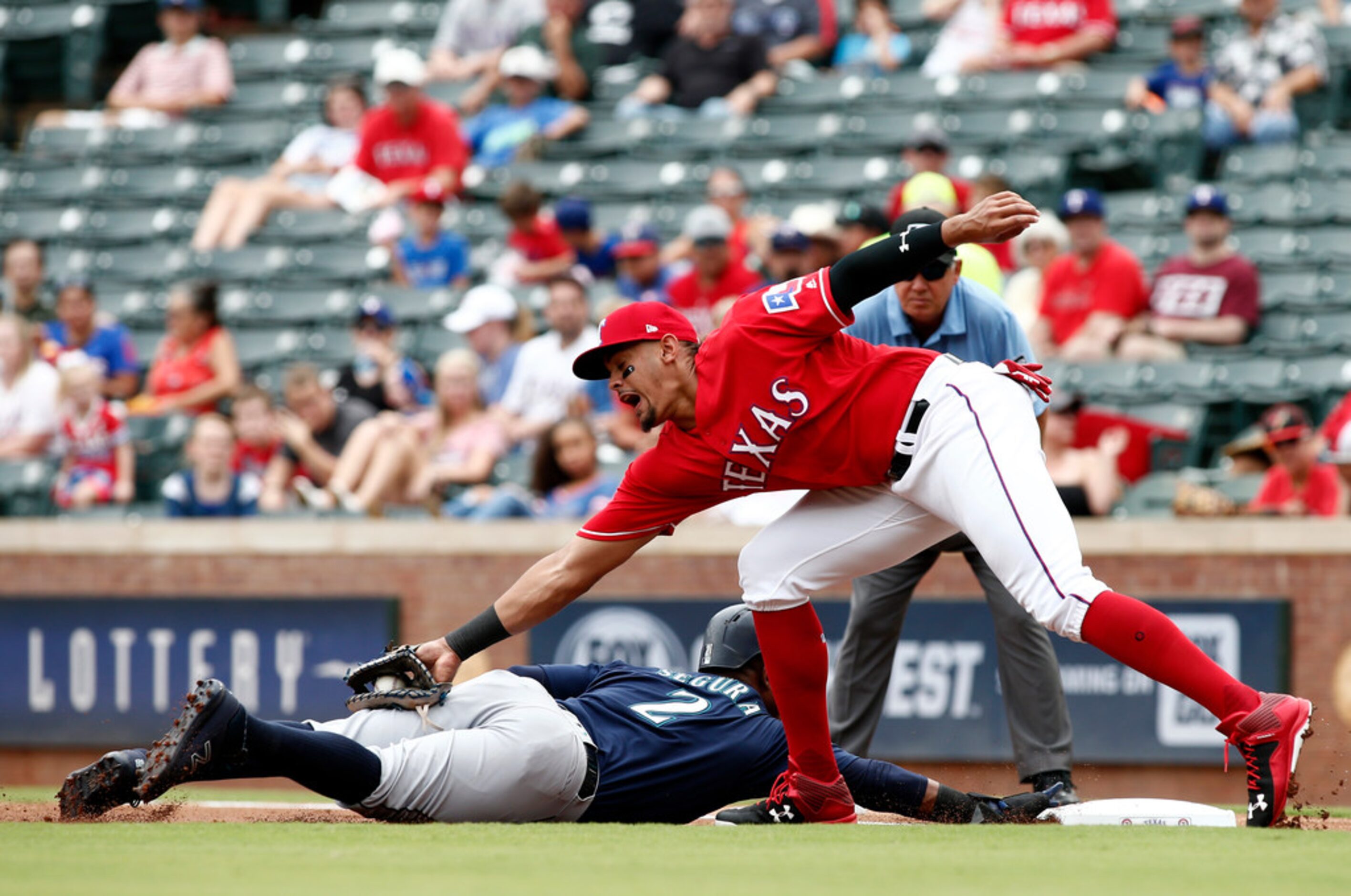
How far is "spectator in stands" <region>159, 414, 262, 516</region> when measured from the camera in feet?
26.7

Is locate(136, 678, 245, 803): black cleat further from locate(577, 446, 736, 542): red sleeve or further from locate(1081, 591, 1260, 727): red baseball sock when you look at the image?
locate(1081, 591, 1260, 727): red baseball sock

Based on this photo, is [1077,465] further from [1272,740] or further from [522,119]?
[522,119]

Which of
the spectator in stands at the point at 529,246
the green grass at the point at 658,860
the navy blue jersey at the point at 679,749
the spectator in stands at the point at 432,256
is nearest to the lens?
the green grass at the point at 658,860

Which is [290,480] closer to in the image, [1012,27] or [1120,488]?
[1120,488]

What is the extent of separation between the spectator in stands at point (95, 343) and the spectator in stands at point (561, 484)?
306 cm

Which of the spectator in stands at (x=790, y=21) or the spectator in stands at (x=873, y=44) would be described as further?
the spectator in stands at (x=790, y=21)

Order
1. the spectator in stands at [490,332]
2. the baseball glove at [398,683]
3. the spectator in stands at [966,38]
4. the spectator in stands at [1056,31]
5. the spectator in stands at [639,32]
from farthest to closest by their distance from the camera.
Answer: the spectator in stands at [639,32] < the spectator in stands at [966,38] < the spectator in stands at [1056,31] < the spectator in stands at [490,332] < the baseball glove at [398,683]

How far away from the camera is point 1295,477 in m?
7.13

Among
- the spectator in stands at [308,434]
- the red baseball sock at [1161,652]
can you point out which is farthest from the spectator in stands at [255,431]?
the red baseball sock at [1161,652]

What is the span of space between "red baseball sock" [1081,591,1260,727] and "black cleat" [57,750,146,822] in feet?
7.55

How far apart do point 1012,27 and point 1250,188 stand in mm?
2069

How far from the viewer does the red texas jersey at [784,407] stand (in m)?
4.36

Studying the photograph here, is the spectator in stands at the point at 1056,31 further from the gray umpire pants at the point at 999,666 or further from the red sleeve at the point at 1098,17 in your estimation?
the gray umpire pants at the point at 999,666

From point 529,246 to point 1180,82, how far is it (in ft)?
12.3
